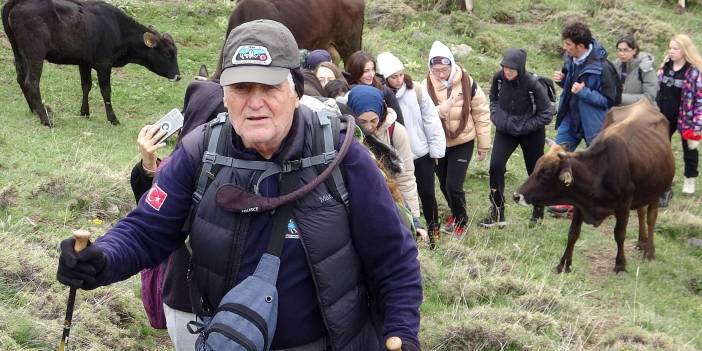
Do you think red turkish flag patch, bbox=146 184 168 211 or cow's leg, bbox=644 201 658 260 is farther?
cow's leg, bbox=644 201 658 260

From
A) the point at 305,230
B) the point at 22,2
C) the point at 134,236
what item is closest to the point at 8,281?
the point at 134,236

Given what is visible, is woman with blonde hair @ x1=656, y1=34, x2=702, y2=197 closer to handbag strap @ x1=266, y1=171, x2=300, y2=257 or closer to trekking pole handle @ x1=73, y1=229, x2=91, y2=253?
handbag strap @ x1=266, y1=171, x2=300, y2=257

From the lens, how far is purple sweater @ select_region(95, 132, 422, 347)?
261 cm

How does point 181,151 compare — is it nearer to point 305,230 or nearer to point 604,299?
point 305,230

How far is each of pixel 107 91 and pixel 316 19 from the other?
10.4ft

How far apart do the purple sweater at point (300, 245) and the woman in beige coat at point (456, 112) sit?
17.7 feet

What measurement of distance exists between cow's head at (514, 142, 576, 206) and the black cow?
5.57m

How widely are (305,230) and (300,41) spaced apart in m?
9.43

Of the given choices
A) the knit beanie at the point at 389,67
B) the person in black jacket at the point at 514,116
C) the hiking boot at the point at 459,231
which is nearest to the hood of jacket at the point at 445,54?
the person in black jacket at the point at 514,116

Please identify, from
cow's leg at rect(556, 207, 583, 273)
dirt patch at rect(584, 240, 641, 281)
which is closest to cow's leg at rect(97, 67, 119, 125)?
cow's leg at rect(556, 207, 583, 273)

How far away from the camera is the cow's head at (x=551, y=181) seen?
796 cm

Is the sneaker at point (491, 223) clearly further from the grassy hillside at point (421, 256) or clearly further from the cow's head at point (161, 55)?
the cow's head at point (161, 55)

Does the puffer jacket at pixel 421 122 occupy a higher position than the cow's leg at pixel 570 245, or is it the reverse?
the puffer jacket at pixel 421 122

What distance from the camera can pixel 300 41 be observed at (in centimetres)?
1173
